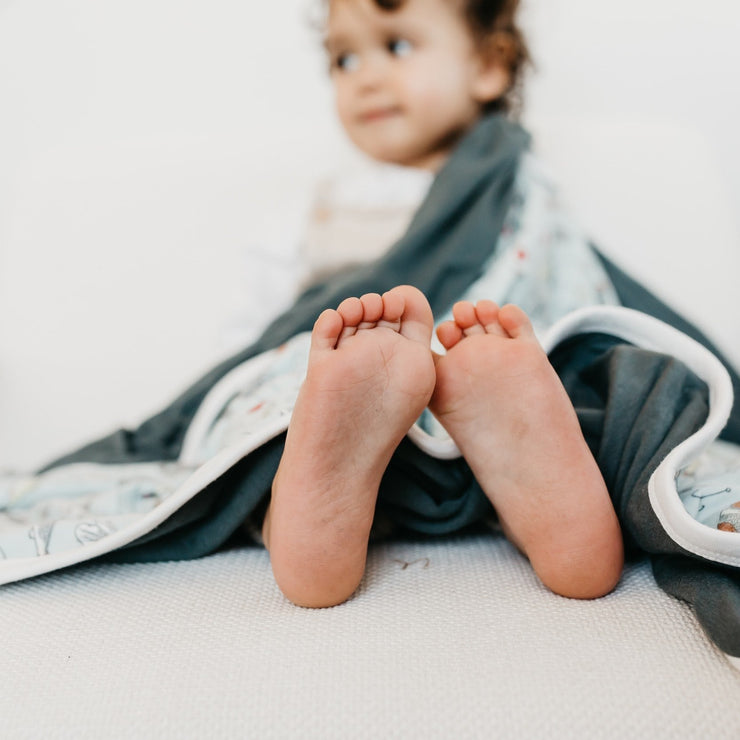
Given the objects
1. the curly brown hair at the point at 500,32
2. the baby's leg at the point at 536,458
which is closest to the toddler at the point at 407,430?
the baby's leg at the point at 536,458

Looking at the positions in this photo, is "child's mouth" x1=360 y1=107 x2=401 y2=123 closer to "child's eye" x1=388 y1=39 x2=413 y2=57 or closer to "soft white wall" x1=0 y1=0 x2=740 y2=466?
"child's eye" x1=388 y1=39 x2=413 y2=57

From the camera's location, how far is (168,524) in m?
0.60

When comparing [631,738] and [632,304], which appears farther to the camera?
[632,304]

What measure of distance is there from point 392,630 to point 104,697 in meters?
0.18

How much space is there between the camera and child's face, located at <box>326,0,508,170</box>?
1.04 metres

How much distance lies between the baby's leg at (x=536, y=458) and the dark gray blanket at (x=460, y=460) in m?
0.04

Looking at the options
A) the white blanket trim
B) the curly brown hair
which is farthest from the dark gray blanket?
the curly brown hair

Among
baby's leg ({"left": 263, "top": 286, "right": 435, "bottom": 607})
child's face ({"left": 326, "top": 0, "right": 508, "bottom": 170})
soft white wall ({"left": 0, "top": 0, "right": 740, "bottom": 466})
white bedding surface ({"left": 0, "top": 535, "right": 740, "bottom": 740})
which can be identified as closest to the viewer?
white bedding surface ({"left": 0, "top": 535, "right": 740, "bottom": 740})

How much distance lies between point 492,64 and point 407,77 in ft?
0.52

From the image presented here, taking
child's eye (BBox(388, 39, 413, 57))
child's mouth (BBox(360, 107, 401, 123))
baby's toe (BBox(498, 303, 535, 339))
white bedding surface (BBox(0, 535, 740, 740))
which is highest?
child's eye (BBox(388, 39, 413, 57))

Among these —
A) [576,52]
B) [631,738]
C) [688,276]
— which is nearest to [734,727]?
[631,738]

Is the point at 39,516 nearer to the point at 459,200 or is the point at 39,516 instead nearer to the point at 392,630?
the point at 392,630

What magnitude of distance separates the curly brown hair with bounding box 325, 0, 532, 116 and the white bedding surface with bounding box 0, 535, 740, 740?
32.3 inches

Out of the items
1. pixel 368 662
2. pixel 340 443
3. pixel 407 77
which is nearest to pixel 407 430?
pixel 340 443
